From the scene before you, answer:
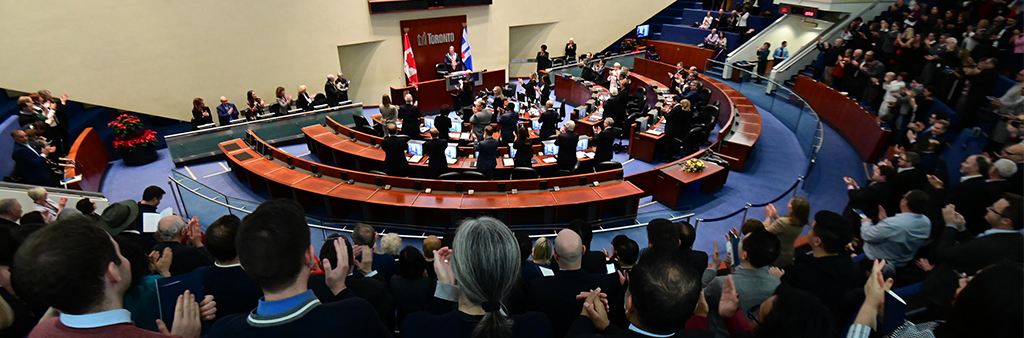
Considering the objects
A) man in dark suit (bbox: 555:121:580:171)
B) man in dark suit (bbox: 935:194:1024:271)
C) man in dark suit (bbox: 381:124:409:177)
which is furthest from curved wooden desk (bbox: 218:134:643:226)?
man in dark suit (bbox: 935:194:1024:271)

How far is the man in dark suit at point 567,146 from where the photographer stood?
8.30m

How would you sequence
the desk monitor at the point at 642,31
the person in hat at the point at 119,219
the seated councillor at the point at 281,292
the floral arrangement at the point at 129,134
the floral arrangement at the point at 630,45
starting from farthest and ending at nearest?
the desk monitor at the point at 642,31, the floral arrangement at the point at 630,45, the floral arrangement at the point at 129,134, the person in hat at the point at 119,219, the seated councillor at the point at 281,292

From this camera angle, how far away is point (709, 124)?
10680 mm

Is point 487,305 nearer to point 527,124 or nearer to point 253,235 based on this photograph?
point 253,235

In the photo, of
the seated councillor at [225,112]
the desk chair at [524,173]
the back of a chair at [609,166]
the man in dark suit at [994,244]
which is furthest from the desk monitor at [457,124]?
the man in dark suit at [994,244]

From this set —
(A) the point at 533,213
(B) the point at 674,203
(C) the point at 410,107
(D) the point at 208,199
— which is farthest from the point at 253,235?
(C) the point at 410,107

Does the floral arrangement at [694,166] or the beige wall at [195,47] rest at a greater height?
the beige wall at [195,47]

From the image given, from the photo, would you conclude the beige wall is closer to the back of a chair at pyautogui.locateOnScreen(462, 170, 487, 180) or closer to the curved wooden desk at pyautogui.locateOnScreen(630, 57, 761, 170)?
the back of a chair at pyautogui.locateOnScreen(462, 170, 487, 180)

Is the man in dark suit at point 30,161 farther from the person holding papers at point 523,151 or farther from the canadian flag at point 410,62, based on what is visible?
the canadian flag at point 410,62

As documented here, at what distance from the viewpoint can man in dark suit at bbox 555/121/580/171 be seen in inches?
327

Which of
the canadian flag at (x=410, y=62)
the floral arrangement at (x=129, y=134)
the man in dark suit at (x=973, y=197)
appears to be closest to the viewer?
the man in dark suit at (x=973, y=197)

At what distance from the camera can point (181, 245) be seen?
12.1ft

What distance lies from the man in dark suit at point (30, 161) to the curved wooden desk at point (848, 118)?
15201 mm

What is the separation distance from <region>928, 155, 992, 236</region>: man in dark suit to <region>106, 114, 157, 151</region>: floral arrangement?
1366 centimetres
